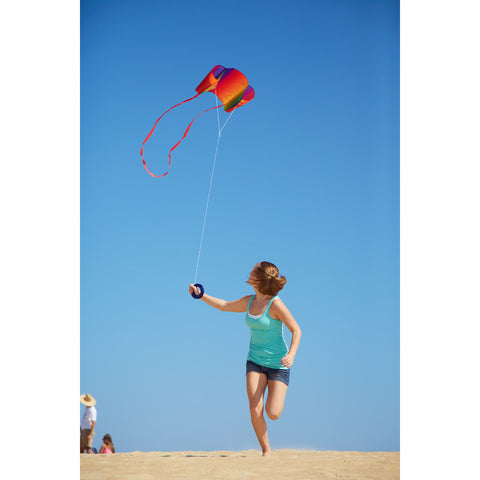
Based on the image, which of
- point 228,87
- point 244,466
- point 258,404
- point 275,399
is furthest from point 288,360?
point 228,87

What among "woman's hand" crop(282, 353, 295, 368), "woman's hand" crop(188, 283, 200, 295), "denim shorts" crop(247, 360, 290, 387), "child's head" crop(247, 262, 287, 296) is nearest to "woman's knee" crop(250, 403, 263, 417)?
"denim shorts" crop(247, 360, 290, 387)

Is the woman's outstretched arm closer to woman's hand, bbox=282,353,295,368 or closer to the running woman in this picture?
the running woman

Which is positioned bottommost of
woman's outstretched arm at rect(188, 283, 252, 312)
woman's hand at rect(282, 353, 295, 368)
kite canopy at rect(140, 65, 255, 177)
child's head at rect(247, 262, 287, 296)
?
woman's hand at rect(282, 353, 295, 368)

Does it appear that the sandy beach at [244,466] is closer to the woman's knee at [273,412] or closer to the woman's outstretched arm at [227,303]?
the woman's knee at [273,412]

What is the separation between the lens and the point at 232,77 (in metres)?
4.14

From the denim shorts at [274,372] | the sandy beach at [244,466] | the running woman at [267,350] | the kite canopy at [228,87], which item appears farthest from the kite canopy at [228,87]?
the sandy beach at [244,466]

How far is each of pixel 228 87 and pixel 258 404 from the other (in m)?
2.49

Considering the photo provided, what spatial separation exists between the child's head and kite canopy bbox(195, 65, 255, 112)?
1.40m

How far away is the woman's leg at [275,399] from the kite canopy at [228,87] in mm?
2254

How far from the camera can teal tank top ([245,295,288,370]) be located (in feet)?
12.1

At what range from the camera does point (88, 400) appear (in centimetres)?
521
